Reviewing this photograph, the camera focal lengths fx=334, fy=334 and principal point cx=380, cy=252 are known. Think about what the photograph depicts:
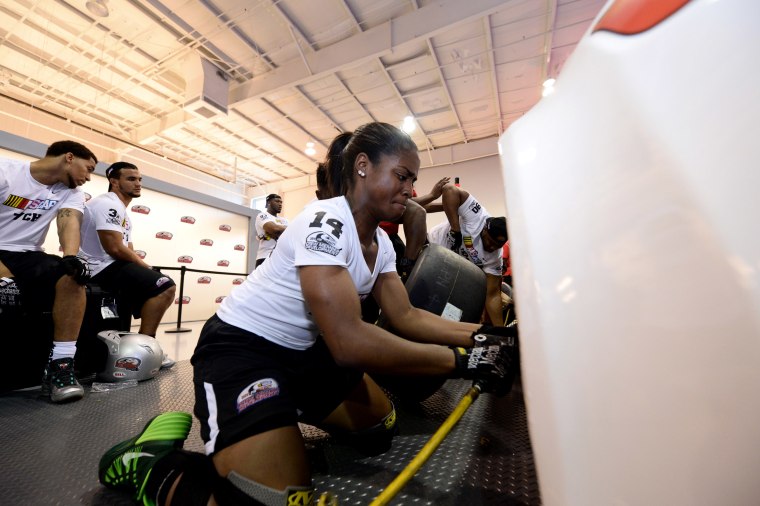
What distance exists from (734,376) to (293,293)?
37.4 inches

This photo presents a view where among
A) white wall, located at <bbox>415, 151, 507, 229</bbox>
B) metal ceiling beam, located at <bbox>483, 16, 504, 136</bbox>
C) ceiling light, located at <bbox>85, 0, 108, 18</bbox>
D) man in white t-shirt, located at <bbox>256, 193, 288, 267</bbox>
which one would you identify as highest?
ceiling light, located at <bbox>85, 0, 108, 18</bbox>

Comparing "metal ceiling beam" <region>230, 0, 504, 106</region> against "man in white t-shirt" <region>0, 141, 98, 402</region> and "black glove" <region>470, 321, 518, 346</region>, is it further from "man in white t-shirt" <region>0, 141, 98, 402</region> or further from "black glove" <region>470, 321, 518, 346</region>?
"black glove" <region>470, 321, 518, 346</region>

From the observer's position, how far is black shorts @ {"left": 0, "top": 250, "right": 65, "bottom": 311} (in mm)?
1825

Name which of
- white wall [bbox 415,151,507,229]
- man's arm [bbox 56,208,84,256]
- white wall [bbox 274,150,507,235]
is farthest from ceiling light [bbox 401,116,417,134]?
man's arm [bbox 56,208,84,256]

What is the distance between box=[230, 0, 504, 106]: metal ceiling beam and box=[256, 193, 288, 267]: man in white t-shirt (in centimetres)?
288

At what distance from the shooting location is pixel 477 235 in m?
2.80

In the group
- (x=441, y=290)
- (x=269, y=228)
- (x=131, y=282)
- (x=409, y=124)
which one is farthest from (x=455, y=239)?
(x=409, y=124)

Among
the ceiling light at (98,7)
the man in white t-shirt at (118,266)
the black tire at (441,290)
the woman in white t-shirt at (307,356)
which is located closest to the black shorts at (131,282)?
the man in white t-shirt at (118,266)

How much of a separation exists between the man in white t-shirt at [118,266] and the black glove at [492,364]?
2319mm

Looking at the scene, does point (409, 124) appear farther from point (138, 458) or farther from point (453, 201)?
point (138, 458)

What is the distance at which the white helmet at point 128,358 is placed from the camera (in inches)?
77.2

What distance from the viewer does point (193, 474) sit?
2.82ft

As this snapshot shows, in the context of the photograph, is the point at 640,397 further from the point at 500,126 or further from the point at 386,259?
the point at 500,126

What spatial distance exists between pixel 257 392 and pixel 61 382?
60.7 inches
